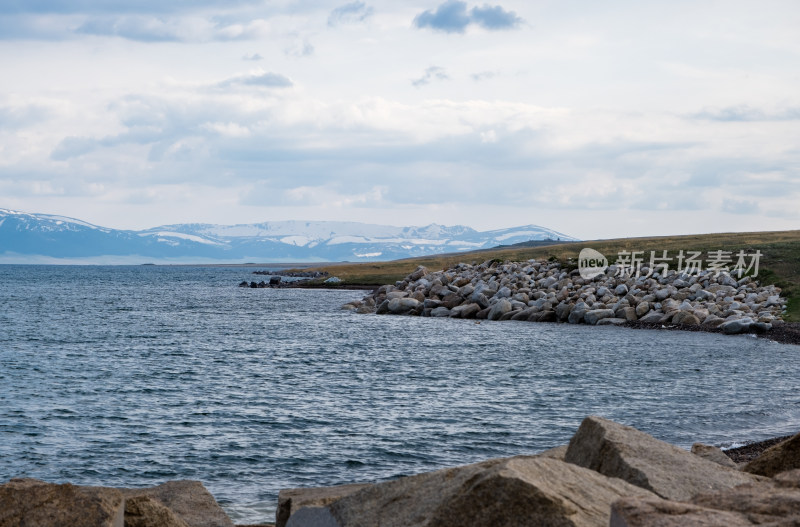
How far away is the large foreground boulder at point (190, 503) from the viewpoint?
35.0ft

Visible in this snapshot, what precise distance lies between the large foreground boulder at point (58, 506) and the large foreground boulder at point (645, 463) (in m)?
5.27

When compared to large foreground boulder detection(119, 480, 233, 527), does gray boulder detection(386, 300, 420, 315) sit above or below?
below

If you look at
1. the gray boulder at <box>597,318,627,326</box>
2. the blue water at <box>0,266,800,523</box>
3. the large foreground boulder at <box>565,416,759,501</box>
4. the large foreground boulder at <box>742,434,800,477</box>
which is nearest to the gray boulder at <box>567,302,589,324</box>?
the gray boulder at <box>597,318,627,326</box>

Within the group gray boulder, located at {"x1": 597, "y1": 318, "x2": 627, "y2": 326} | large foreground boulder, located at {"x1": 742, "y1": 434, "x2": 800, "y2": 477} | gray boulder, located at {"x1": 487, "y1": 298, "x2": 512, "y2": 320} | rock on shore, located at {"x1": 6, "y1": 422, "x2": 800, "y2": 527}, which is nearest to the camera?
rock on shore, located at {"x1": 6, "y1": 422, "x2": 800, "y2": 527}

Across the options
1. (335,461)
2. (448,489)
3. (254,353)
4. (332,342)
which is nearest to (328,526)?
(448,489)

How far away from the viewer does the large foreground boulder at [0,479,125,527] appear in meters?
7.36

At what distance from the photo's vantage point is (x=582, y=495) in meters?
7.02

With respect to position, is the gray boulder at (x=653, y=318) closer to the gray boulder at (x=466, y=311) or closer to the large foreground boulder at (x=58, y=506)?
the gray boulder at (x=466, y=311)

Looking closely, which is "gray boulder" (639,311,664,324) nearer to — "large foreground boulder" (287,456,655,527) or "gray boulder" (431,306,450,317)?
"gray boulder" (431,306,450,317)

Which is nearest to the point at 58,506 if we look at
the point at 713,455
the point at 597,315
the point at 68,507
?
the point at 68,507

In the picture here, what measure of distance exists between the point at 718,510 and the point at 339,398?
20925 millimetres

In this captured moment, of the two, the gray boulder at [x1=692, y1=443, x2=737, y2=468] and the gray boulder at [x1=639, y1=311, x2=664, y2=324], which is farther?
the gray boulder at [x1=639, y1=311, x2=664, y2=324]

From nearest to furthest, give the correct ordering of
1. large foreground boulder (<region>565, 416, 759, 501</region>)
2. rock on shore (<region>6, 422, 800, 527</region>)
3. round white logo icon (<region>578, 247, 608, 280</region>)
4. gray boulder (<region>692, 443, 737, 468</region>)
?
rock on shore (<region>6, 422, 800, 527</region>) → large foreground boulder (<region>565, 416, 759, 501</region>) → gray boulder (<region>692, 443, 737, 468</region>) → round white logo icon (<region>578, 247, 608, 280</region>)

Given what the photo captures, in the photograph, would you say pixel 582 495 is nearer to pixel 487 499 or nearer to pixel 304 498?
pixel 487 499
